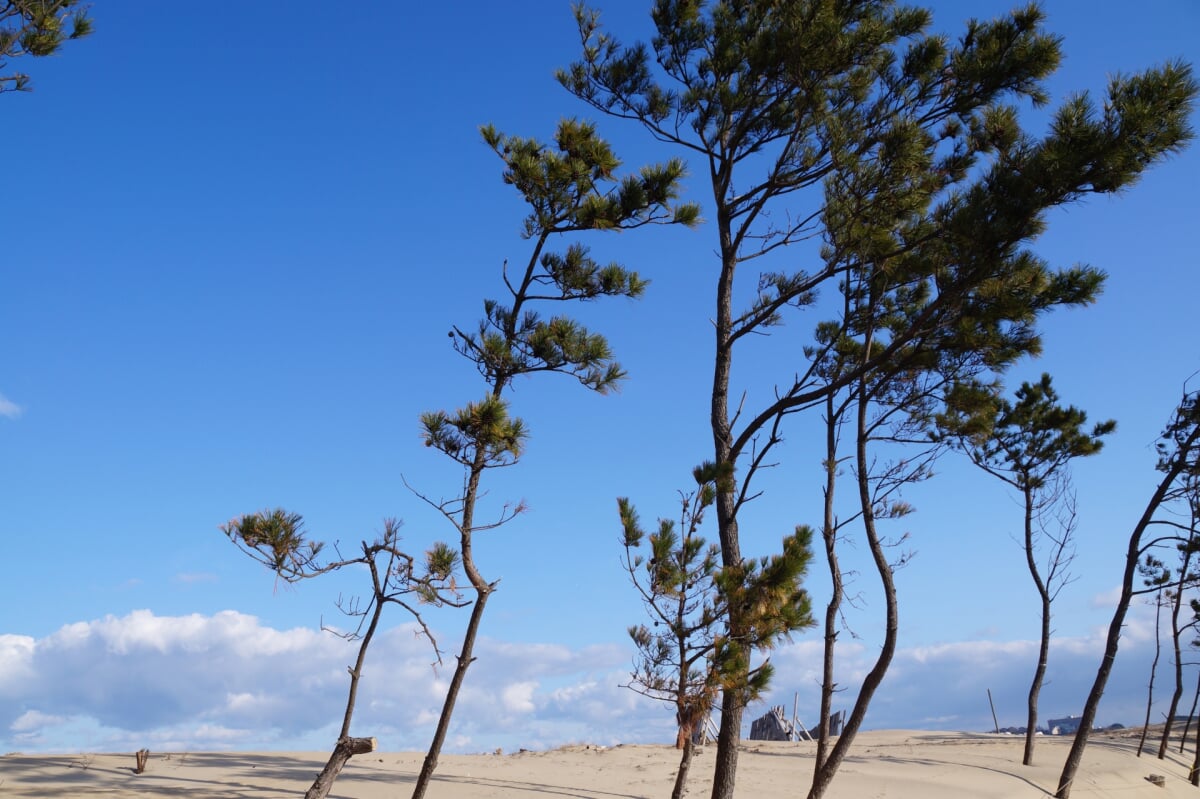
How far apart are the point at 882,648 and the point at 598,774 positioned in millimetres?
4111

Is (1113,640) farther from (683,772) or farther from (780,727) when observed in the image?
(780,727)

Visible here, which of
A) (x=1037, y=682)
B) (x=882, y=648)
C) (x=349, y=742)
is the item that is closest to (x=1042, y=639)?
(x=1037, y=682)

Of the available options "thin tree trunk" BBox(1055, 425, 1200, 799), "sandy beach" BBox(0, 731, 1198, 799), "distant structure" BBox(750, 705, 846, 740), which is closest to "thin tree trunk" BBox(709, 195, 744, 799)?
"sandy beach" BBox(0, 731, 1198, 799)

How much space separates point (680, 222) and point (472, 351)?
8.80ft

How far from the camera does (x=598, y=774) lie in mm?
11984

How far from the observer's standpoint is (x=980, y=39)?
10125 millimetres

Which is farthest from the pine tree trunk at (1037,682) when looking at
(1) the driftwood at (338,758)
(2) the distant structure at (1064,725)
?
(2) the distant structure at (1064,725)

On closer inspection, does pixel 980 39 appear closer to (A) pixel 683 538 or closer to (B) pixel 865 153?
(B) pixel 865 153

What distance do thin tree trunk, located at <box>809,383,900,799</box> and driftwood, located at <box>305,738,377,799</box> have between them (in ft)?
15.8

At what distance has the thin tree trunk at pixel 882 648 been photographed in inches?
392

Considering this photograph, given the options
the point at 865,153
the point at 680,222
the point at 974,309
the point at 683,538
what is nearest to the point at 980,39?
the point at 865,153

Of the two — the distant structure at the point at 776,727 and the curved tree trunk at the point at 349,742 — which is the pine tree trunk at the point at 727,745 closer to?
the curved tree trunk at the point at 349,742

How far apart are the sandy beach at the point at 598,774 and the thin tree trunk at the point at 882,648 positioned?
132cm

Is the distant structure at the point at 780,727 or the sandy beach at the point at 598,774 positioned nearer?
the sandy beach at the point at 598,774
